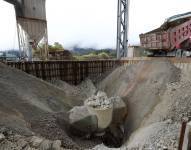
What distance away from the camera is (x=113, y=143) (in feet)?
40.7

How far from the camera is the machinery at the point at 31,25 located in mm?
23703

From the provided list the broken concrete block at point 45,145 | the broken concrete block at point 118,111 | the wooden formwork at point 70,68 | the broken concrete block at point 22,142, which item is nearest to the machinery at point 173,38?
the wooden formwork at point 70,68

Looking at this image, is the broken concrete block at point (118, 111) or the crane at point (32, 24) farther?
the crane at point (32, 24)

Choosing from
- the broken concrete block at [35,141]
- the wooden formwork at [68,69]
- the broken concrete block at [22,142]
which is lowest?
the broken concrete block at [35,141]

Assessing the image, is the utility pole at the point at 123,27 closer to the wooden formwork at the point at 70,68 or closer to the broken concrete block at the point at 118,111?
the wooden formwork at the point at 70,68

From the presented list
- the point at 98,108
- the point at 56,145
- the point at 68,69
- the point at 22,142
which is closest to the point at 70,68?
the point at 68,69

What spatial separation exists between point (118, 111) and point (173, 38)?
19.8 ft

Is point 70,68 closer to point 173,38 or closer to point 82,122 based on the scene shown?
point 173,38

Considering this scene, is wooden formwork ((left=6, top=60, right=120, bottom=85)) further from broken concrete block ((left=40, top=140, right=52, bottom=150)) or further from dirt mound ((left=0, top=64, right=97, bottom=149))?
broken concrete block ((left=40, top=140, right=52, bottom=150))

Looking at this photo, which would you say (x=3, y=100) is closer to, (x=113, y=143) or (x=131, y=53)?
(x=113, y=143)

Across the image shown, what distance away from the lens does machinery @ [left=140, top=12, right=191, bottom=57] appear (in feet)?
46.6

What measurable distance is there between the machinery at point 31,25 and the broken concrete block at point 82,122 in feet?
43.7

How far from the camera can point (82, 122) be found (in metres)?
11.2

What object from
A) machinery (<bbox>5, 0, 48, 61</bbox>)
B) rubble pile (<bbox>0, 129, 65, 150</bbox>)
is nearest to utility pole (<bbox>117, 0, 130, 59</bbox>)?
machinery (<bbox>5, 0, 48, 61</bbox>)
